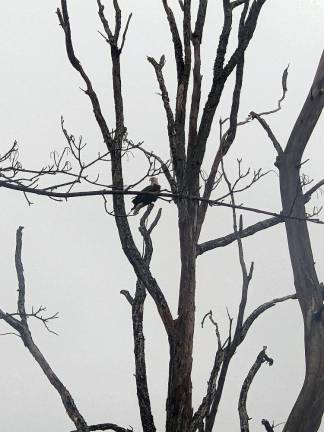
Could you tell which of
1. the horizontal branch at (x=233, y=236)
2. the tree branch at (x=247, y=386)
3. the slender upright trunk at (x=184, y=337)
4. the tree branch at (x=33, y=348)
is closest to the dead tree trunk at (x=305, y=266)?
the horizontal branch at (x=233, y=236)

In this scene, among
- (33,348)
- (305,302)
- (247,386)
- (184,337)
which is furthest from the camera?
(33,348)

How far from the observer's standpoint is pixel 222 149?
684 cm

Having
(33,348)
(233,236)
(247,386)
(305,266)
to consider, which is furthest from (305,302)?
(33,348)

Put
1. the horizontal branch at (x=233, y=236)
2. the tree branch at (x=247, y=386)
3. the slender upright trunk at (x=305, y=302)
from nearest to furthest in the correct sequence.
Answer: the slender upright trunk at (x=305, y=302) < the horizontal branch at (x=233, y=236) < the tree branch at (x=247, y=386)

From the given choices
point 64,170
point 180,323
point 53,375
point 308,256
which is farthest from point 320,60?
point 53,375

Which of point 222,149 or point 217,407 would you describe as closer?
point 217,407

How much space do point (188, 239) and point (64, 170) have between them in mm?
2104

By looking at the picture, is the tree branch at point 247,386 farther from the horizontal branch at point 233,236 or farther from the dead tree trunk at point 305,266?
the horizontal branch at point 233,236

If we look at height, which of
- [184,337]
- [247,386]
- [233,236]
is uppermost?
[233,236]

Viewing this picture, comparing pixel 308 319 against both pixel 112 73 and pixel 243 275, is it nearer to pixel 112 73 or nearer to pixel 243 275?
pixel 243 275

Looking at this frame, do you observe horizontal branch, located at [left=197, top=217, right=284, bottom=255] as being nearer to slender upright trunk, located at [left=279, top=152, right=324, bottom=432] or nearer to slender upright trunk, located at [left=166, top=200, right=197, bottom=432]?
slender upright trunk, located at [left=166, top=200, right=197, bottom=432]

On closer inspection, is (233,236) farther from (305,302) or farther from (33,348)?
(33,348)

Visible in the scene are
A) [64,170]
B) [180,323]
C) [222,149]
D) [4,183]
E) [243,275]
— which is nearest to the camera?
[4,183]

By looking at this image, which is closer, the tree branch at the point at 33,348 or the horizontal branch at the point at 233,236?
the horizontal branch at the point at 233,236
